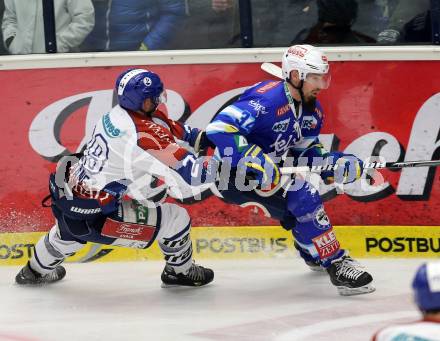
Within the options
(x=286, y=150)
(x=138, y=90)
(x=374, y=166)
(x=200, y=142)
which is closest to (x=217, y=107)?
(x=200, y=142)

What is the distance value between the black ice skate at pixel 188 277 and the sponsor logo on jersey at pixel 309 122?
2.85ft

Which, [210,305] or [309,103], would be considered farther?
[309,103]

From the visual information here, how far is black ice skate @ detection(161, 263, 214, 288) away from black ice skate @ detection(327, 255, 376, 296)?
2.14 feet

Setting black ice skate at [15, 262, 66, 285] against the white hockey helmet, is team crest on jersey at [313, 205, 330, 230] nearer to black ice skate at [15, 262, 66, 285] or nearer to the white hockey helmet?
the white hockey helmet

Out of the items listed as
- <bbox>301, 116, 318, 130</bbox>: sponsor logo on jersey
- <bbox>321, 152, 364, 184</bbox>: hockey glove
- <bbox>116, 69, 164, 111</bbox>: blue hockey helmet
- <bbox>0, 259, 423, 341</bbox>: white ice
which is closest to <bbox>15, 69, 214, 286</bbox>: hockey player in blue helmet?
<bbox>116, 69, 164, 111</bbox>: blue hockey helmet

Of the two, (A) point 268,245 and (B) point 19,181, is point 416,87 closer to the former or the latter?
(A) point 268,245

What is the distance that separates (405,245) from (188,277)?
4.20ft

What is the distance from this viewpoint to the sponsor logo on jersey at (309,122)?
537 centimetres

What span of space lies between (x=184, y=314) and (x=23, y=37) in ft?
6.77

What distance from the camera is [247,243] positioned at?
611cm

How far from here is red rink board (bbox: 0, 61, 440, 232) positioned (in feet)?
19.8

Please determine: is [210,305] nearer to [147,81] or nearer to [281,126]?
[281,126]

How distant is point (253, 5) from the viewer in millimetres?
6117

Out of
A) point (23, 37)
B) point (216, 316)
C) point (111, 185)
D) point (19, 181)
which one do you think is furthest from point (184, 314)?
point (23, 37)
